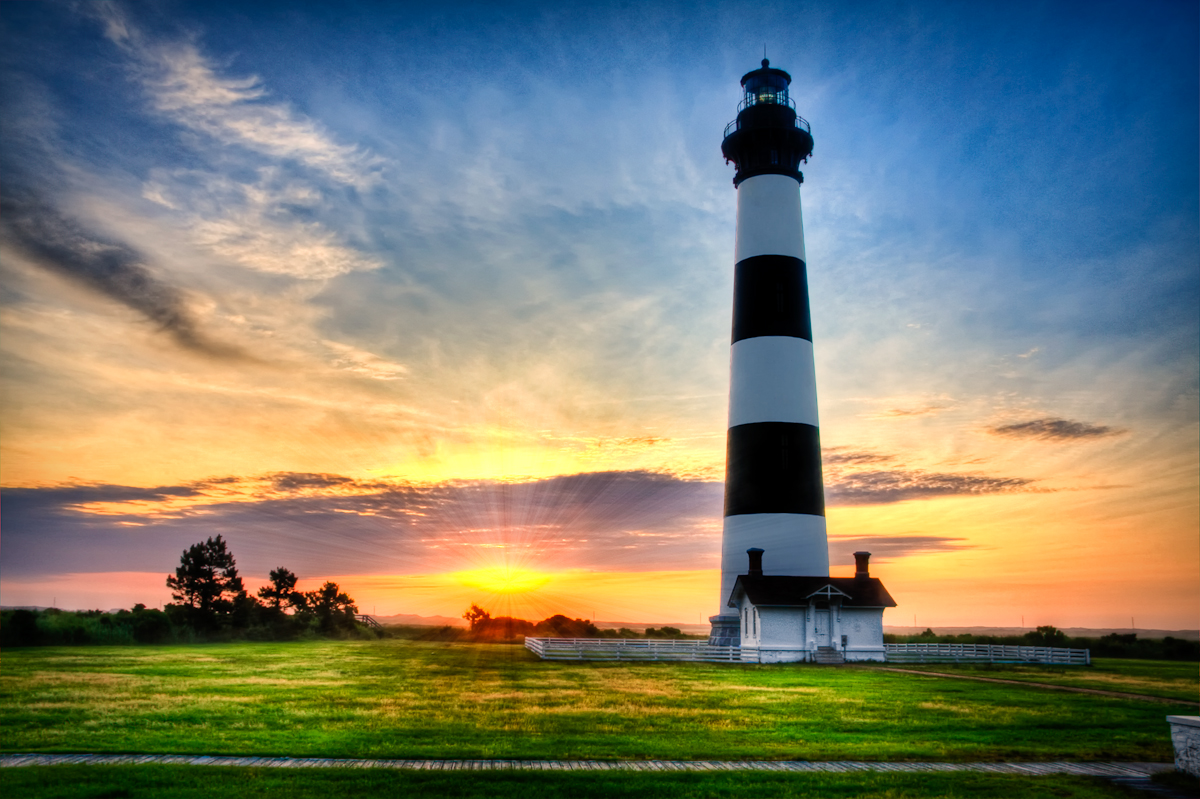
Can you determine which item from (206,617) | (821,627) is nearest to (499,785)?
(821,627)

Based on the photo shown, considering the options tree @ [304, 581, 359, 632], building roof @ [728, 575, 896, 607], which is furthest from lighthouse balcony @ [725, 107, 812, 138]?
tree @ [304, 581, 359, 632]

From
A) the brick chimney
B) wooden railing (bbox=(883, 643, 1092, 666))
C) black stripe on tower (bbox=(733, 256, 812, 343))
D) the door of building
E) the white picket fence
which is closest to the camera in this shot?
the white picket fence

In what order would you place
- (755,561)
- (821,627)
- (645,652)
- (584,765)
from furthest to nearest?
(645,652), (755,561), (821,627), (584,765)

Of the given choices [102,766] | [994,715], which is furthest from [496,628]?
[102,766]

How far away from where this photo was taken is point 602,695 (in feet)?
71.7

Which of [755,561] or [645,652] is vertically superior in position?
[755,561]

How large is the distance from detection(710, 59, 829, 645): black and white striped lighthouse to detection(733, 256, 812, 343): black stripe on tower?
0.05 metres

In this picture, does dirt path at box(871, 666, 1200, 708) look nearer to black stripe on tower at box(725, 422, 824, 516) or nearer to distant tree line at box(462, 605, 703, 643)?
black stripe on tower at box(725, 422, 824, 516)

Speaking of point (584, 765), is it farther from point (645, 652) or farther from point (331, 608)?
point (331, 608)

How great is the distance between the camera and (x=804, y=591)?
1432 inches

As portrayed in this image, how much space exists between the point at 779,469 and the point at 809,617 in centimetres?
697

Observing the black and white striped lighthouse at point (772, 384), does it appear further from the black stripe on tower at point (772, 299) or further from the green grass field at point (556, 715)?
the green grass field at point (556, 715)

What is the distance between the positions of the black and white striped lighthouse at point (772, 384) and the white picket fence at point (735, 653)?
2.64 metres

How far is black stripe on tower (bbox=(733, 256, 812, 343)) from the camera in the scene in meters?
37.3
